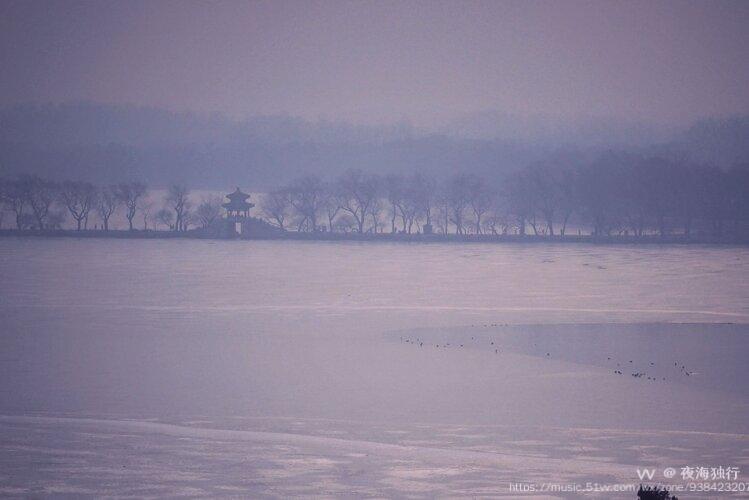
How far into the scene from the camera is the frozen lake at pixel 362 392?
9.12 metres

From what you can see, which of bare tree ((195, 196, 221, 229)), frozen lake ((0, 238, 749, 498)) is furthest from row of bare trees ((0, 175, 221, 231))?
frozen lake ((0, 238, 749, 498))

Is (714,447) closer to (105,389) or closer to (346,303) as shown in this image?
(105,389)

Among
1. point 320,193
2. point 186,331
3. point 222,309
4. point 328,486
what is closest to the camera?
point 328,486

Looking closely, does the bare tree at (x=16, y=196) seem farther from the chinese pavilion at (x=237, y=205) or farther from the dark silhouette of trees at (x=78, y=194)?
the chinese pavilion at (x=237, y=205)

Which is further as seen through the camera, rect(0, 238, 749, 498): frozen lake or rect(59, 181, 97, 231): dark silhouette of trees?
rect(59, 181, 97, 231): dark silhouette of trees

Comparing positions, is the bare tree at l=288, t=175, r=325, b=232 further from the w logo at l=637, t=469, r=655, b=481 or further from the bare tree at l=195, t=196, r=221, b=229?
the w logo at l=637, t=469, r=655, b=481

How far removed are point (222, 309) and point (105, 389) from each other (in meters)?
13.0

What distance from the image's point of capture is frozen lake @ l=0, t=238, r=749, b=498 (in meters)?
9.12

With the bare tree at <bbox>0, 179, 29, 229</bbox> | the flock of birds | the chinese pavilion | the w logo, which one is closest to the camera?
the w logo

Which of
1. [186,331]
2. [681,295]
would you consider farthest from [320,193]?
[186,331]

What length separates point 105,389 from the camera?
44.7 feet

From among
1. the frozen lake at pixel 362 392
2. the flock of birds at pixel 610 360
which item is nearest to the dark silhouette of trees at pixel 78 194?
the frozen lake at pixel 362 392

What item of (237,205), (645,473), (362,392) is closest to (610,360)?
(362,392)

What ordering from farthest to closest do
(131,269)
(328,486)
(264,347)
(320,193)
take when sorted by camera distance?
(320,193)
(131,269)
(264,347)
(328,486)
